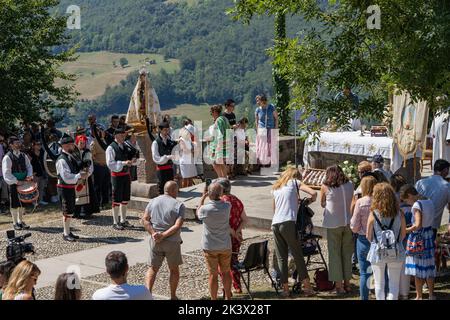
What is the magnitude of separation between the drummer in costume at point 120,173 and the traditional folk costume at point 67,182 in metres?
0.67

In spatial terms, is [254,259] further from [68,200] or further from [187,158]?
[187,158]

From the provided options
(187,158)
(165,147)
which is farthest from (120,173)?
(187,158)

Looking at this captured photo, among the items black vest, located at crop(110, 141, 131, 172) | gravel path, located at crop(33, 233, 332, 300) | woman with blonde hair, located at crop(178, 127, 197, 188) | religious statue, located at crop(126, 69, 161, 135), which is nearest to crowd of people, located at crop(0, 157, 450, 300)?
gravel path, located at crop(33, 233, 332, 300)

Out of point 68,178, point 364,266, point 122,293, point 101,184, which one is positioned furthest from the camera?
point 101,184

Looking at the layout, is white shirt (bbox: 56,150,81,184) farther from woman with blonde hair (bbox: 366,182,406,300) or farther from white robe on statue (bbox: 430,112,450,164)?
woman with blonde hair (bbox: 366,182,406,300)

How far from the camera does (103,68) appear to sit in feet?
342

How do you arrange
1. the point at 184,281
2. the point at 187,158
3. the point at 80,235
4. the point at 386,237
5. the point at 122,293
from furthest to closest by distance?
the point at 187,158 → the point at 80,235 → the point at 184,281 → the point at 386,237 → the point at 122,293

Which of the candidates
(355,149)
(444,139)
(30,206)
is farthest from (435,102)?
(30,206)

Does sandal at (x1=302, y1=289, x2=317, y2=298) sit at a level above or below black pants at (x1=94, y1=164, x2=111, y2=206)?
below

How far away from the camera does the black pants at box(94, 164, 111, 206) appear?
1750 centimetres

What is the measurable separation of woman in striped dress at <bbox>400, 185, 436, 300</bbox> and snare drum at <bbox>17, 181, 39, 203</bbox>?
7.88 m

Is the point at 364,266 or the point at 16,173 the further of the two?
the point at 16,173

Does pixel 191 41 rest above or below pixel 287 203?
above

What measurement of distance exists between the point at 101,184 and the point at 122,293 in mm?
10679
